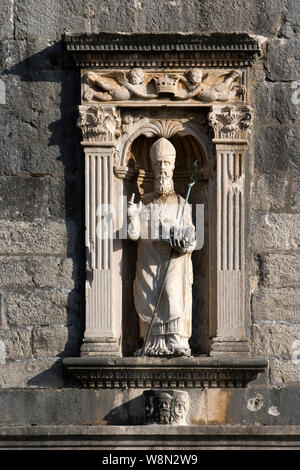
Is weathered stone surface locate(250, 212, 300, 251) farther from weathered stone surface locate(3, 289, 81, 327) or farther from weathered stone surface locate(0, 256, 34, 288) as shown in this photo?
weathered stone surface locate(0, 256, 34, 288)

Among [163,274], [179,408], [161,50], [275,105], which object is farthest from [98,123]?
[179,408]

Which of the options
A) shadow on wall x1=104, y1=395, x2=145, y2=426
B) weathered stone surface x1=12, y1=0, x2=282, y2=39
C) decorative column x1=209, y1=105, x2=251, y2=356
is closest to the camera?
shadow on wall x1=104, y1=395, x2=145, y2=426

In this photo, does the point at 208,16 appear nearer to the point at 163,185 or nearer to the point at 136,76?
the point at 136,76

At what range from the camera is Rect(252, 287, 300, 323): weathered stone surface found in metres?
13.0

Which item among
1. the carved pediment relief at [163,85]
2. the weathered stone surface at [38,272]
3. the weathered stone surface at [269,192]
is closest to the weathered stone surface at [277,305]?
the weathered stone surface at [269,192]

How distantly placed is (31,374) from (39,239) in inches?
40.2

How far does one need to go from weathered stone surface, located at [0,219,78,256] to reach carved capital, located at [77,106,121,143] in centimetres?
70

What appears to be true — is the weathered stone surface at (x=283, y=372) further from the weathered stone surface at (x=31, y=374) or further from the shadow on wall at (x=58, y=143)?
the weathered stone surface at (x=31, y=374)

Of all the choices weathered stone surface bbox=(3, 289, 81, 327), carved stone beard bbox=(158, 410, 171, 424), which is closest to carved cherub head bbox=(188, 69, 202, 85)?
weathered stone surface bbox=(3, 289, 81, 327)

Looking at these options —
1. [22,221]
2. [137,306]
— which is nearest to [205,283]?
[137,306]

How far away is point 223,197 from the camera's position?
1303 cm

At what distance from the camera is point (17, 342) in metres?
13.0

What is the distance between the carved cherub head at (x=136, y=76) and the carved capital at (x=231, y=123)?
590 mm
